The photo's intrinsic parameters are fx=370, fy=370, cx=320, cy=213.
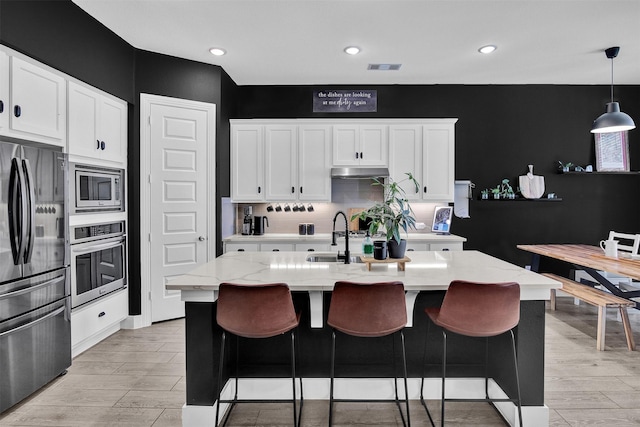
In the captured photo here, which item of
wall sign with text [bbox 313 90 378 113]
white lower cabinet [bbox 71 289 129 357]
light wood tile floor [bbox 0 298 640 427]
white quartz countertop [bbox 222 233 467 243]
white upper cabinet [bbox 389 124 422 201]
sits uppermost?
wall sign with text [bbox 313 90 378 113]

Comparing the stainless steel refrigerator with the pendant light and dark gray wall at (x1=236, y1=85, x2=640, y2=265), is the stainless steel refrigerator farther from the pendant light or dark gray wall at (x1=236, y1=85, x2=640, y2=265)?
the pendant light

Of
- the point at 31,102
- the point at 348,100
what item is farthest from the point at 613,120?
the point at 31,102

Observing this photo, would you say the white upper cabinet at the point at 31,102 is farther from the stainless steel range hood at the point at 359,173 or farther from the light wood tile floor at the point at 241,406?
the stainless steel range hood at the point at 359,173

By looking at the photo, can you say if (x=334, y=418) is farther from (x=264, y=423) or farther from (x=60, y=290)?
(x=60, y=290)

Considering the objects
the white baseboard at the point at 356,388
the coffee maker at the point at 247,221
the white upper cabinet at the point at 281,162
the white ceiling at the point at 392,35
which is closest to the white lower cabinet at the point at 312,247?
the white upper cabinet at the point at 281,162

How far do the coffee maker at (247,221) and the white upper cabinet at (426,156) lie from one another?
77.7 inches

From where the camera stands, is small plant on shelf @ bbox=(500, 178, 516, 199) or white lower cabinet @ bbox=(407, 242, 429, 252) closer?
white lower cabinet @ bbox=(407, 242, 429, 252)

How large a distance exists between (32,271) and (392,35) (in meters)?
3.59

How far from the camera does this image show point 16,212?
237cm

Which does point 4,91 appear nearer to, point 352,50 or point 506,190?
point 352,50

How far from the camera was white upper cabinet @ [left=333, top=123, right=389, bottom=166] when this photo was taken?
15.9 feet

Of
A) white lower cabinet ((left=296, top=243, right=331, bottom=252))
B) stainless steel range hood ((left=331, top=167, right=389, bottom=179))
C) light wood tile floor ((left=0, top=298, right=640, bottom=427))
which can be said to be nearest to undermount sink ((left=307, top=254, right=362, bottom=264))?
light wood tile floor ((left=0, top=298, right=640, bottom=427))

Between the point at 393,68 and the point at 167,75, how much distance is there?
263 cm

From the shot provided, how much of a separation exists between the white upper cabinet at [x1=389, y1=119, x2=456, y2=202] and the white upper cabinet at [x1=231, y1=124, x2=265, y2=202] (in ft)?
5.62
